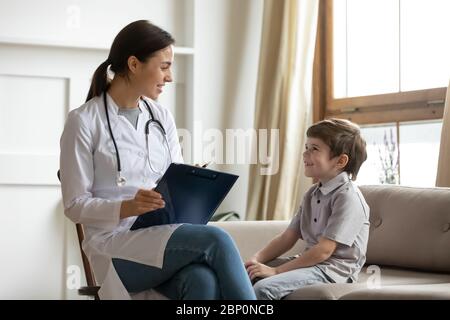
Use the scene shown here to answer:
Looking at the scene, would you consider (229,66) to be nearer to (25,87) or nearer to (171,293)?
(25,87)

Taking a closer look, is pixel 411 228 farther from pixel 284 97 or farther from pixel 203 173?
pixel 284 97

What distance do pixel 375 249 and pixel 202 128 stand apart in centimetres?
161

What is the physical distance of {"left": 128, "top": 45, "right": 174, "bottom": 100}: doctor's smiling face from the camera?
2.35 meters

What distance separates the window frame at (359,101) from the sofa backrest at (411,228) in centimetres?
70

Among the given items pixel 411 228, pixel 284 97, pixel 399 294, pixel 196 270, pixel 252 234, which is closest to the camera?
pixel 399 294

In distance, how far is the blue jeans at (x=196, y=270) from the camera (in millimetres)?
2002

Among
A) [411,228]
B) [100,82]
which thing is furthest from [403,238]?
[100,82]

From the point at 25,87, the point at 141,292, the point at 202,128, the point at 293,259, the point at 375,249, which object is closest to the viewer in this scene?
the point at 141,292

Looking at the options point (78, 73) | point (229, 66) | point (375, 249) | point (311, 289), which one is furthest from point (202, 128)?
point (311, 289)

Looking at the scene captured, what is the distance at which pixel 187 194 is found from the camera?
209cm

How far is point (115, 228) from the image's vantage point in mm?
2180

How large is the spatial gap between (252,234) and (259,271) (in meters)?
0.44

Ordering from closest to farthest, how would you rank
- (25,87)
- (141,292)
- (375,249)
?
(141,292)
(375,249)
(25,87)
